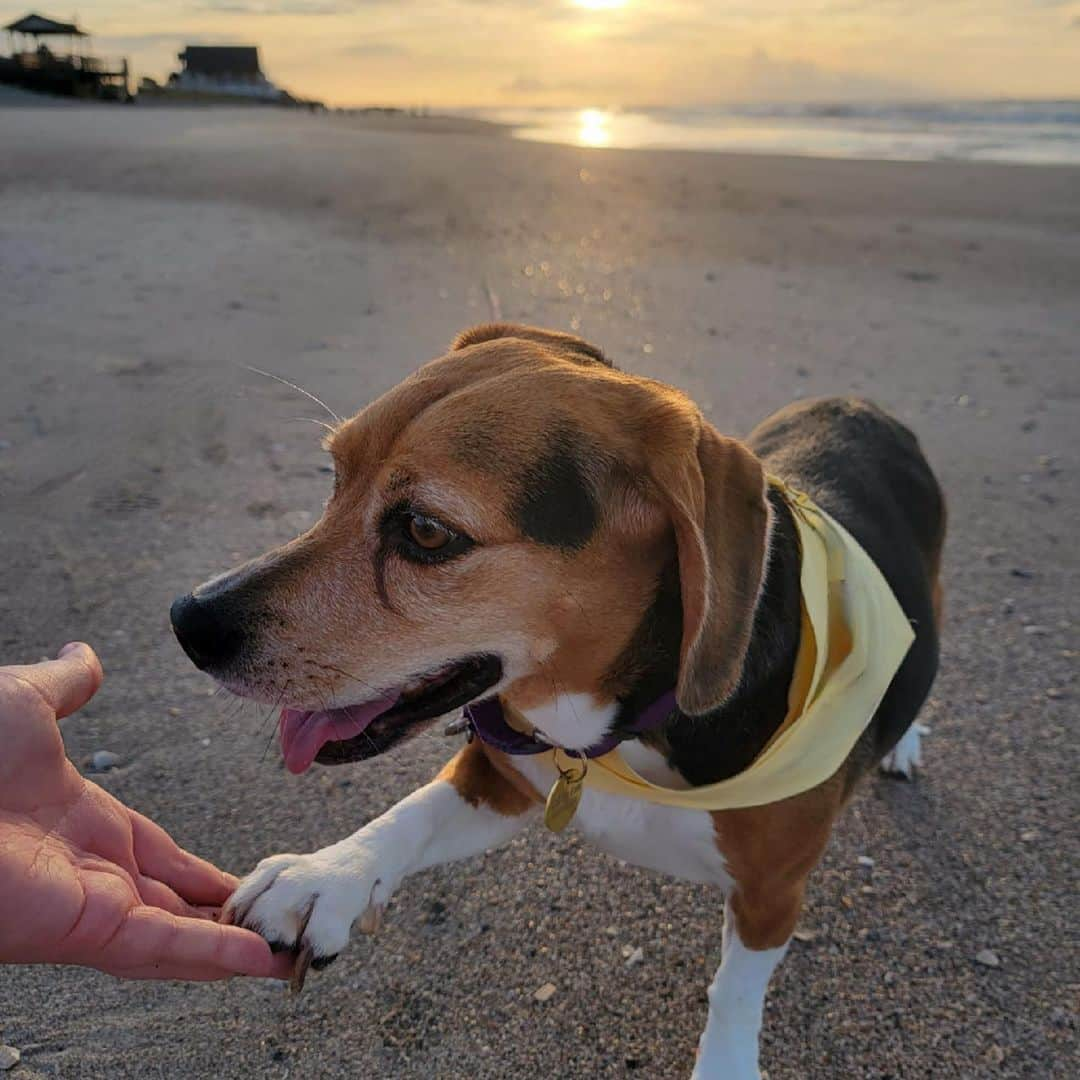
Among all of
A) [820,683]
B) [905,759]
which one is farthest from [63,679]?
[905,759]

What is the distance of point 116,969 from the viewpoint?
1.98 m

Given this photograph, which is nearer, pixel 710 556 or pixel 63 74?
pixel 710 556

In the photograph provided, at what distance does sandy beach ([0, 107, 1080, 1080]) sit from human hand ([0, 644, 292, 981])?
0.46 m

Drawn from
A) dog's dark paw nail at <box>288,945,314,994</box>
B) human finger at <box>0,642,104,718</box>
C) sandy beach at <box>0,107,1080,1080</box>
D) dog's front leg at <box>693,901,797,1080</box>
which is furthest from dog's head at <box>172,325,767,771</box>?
dog's front leg at <box>693,901,797,1080</box>

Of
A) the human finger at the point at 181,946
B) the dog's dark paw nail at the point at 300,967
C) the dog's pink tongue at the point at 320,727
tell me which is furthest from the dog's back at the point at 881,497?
the human finger at the point at 181,946

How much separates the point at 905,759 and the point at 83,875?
2743 mm

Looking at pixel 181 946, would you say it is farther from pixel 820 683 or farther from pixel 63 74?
pixel 63 74

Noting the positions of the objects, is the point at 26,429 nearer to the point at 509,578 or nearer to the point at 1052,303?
the point at 509,578

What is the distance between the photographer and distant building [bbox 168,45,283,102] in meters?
64.4

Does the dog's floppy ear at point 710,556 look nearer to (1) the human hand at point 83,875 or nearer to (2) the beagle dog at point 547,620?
(2) the beagle dog at point 547,620

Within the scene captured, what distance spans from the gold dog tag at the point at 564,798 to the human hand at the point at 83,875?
693 mm

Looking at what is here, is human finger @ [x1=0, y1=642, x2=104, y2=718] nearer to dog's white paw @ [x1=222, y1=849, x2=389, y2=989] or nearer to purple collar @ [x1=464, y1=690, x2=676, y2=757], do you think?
dog's white paw @ [x1=222, y1=849, x2=389, y2=989]

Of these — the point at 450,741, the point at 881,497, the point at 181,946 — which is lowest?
the point at 450,741

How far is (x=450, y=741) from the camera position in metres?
3.82
